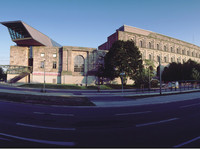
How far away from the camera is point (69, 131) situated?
16.4 feet

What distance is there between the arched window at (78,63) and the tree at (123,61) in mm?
11721

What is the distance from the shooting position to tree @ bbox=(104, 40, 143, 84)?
3222cm

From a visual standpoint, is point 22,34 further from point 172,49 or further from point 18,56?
point 172,49

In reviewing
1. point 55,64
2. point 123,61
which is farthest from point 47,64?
point 123,61

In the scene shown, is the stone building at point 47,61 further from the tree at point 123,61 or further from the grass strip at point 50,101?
the grass strip at point 50,101

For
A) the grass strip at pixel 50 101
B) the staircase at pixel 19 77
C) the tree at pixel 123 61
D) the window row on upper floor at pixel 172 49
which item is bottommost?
the grass strip at pixel 50 101

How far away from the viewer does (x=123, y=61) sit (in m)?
31.7

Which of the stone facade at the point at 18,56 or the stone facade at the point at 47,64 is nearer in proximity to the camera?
the stone facade at the point at 47,64

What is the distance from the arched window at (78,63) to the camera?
1608 inches

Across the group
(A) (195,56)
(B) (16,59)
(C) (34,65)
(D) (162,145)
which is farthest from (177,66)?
(B) (16,59)

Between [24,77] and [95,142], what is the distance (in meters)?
44.5

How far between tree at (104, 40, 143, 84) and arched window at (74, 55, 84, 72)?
461 inches

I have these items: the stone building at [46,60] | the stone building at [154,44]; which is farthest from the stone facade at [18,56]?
the stone building at [154,44]

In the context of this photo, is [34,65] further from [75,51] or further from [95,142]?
[95,142]
